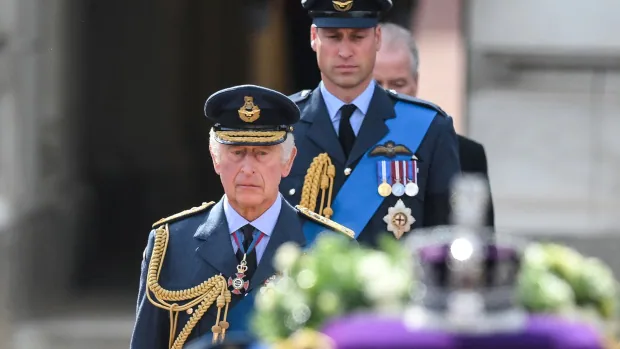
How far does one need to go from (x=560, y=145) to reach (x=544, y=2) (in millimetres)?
706

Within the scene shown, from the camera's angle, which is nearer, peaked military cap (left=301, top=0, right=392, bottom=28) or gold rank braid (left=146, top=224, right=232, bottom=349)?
gold rank braid (left=146, top=224, right=232, bottom=349)

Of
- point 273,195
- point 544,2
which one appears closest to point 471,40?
point 544,2

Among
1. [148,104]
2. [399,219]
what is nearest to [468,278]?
[399,219]

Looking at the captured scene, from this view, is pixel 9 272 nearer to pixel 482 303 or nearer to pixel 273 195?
pixel 273 195

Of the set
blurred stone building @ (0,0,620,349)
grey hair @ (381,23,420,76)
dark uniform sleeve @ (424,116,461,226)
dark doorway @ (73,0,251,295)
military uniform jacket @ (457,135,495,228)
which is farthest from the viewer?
dark doorway @ (73,0,251,295)

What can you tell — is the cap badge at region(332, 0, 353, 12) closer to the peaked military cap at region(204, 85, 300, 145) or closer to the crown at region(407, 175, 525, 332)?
the peaked military cap at region(204, 85, 300, 145)

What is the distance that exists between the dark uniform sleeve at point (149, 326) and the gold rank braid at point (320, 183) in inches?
41.9

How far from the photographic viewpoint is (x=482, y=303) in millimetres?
3500

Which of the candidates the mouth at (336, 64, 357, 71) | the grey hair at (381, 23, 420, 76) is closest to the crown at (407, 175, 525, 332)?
the mouth at (336, 64, 357, 71)

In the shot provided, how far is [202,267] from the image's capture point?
531 cm

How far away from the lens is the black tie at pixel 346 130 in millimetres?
6379

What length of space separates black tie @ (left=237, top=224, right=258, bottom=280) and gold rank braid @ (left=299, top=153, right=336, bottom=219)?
959mm

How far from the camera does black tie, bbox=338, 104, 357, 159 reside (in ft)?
20.9

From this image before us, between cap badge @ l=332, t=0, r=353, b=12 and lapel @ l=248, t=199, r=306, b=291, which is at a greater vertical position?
cap badge @ l=332, t=0, r=353, b=12
